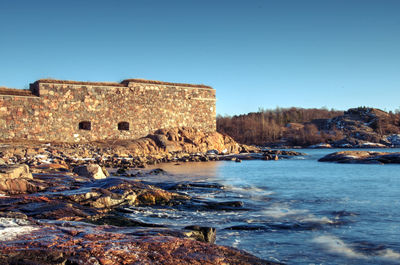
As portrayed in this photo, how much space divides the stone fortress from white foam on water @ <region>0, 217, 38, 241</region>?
61.6 ft

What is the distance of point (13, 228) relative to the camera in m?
4.23

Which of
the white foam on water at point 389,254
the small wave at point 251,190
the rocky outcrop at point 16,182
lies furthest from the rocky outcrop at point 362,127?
the rocky outcrop at point 16,182

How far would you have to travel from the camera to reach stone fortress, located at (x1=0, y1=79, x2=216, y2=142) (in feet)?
71.7

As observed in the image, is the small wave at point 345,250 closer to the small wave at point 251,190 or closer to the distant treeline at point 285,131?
the small wave at point 251,190

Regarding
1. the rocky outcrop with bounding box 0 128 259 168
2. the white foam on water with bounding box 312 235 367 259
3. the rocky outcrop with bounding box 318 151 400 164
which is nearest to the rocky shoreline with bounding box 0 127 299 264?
the rocky outcrop with bounding box 0 128 259 168

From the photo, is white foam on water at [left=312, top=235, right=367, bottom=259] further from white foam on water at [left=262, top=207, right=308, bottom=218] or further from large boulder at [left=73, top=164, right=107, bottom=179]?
large boulder at [left=73, top=164, right=107, bottom=179]

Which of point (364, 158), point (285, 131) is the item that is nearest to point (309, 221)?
point (364, 158)

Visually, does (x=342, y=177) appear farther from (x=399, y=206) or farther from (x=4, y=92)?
(x=4, y=92)

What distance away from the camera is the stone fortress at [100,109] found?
21859 mm

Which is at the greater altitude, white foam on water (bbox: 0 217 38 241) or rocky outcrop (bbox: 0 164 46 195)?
rocky outcrop (bbox: 0 164 46 195)

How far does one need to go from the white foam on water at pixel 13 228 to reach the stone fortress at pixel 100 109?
1879 centimetres

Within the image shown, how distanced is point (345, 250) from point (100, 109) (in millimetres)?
21577

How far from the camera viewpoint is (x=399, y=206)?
30.7 feet

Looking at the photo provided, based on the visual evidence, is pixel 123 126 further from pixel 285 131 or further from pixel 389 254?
pixel 285 131
